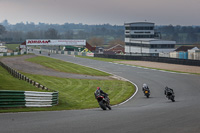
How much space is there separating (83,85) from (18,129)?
23.9m

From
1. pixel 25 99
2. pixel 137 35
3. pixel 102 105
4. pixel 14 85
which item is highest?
pixel 137 35

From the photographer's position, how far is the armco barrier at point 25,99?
18.0 meters

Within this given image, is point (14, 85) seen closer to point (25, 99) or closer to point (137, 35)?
point (25, 99)

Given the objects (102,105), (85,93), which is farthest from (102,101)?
(85,93)

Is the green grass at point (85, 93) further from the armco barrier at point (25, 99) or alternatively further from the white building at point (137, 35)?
the white building at point (137, 35)

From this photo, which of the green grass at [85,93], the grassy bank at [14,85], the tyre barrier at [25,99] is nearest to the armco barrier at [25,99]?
the tyre barrier at [25,99]

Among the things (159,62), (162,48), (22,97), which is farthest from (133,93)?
(162,48)

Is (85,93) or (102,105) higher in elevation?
(102,105)

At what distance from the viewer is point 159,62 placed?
7081 centimetres

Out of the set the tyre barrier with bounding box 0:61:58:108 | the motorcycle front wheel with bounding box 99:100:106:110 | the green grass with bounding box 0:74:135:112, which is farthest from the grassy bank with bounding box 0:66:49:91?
the motorcycle front wheel with bounding box 99:100:106:110

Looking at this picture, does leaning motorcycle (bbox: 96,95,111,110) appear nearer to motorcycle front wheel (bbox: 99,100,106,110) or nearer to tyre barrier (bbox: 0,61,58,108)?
motorcycle front wheel (bbox: 99,100,106,110)

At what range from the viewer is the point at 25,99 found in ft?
62.3

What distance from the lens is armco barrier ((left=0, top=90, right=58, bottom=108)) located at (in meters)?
18.0

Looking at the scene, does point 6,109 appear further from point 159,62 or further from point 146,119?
point 159,62
